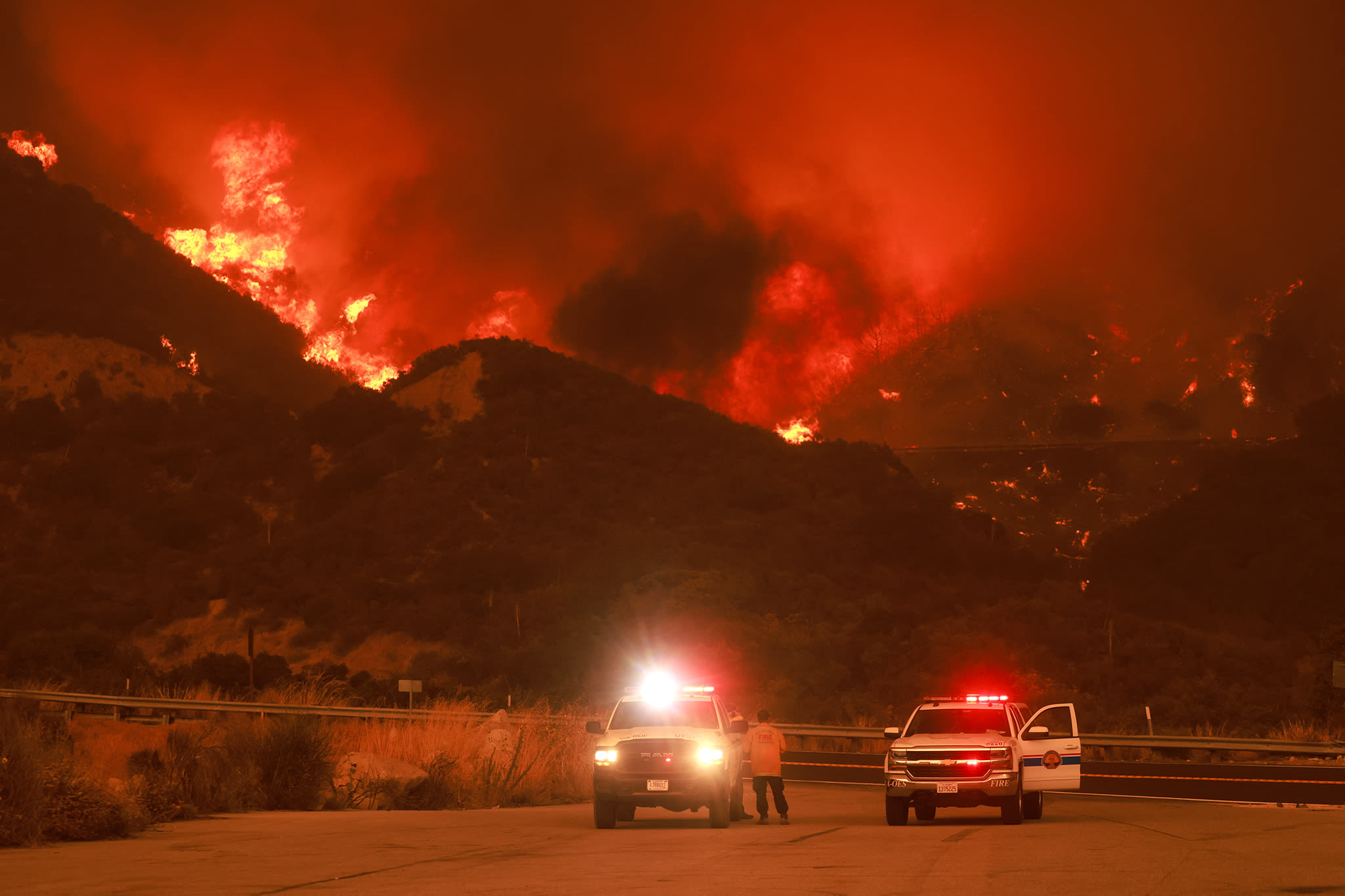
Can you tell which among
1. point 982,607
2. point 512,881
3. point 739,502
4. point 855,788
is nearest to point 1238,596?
point 982,607

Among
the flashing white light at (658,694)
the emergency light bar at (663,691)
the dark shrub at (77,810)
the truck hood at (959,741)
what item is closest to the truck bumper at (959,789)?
the truck hood at (959,741)

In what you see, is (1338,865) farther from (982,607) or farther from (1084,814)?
(982,607)

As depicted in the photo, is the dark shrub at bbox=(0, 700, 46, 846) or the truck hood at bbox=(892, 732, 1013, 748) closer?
the dark shrub at bbox=(0, 700, 46, 846)

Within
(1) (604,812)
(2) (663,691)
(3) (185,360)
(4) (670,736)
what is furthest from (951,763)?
(3) (185,360)

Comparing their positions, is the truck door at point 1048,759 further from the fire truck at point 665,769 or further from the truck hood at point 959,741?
the fire truck at point 665,769

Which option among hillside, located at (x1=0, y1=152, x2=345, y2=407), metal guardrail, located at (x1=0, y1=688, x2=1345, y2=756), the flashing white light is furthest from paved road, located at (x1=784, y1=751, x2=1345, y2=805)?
hillside, located at (x1=0, y1=152, x2=345, y2=407)

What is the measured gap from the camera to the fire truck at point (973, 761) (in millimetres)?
20062

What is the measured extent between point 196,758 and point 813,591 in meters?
58.8

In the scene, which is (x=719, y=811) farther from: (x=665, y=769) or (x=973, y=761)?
(x=973, y=761)

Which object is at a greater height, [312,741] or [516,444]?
[516,444]

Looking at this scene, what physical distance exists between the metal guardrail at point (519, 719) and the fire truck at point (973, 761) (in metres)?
9.28

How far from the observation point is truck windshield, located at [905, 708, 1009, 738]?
2144 centimetres

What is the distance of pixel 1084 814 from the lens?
71.6ft

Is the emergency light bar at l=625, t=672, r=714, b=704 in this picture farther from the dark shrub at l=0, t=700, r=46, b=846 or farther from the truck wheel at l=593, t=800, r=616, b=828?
the dark shrub at l=0, t=700, r=46, b=846
